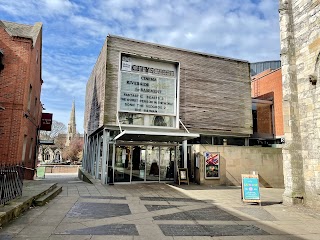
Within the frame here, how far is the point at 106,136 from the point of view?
1483 cm

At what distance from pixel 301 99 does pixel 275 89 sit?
16.1 meters

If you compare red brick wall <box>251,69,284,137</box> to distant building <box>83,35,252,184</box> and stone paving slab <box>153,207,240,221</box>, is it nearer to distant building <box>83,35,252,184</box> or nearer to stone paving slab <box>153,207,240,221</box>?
distant building <box>83,35,252,184</box>

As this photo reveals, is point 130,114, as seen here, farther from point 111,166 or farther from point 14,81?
point 14,81

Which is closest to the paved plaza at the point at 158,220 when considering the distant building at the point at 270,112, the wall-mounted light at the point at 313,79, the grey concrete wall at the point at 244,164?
the wall-mounted light at the point at 313,79

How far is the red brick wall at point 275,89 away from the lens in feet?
77.4

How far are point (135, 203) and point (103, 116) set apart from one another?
691 cm

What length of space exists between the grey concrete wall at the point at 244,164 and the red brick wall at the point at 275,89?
709 centimetres

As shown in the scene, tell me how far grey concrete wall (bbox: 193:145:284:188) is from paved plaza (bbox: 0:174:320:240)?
19.2 ft

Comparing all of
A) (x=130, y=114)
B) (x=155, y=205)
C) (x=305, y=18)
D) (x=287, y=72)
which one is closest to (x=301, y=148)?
(x=287, y=72)

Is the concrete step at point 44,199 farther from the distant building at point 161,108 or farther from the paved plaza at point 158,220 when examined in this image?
the distant building at point 161,108

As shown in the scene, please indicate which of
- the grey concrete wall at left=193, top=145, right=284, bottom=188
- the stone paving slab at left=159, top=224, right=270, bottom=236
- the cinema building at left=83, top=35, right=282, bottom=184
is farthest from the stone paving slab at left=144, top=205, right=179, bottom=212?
the grey concrete wall at left=193, top=145, right=284, bottom=188

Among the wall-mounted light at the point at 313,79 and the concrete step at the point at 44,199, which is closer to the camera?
the concrete step at the point at 44,199

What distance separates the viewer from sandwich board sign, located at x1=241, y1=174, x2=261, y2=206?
9461 millimetres

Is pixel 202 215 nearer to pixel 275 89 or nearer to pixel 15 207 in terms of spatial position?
pixel 15 207
